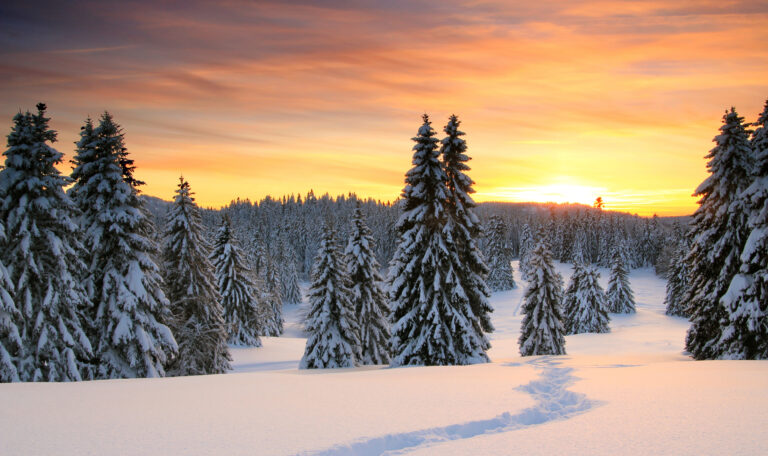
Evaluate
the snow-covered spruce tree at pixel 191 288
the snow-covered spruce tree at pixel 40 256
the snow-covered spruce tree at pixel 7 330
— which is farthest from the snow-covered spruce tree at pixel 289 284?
the snow-covered spruce tree at pixel 7 330

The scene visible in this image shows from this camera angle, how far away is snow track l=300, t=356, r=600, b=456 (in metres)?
5.29

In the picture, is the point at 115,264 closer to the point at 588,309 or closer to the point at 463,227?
the point at 463,227

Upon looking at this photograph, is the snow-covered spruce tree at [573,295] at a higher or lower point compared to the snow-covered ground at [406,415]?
lower

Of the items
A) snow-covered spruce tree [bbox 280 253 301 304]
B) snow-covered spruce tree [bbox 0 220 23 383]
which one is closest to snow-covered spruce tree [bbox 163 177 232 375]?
snow-covered spruce tree [bbox 0 220 23 383]

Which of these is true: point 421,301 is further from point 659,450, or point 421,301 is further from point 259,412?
point 659,450

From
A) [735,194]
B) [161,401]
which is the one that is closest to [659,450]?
[161,401]

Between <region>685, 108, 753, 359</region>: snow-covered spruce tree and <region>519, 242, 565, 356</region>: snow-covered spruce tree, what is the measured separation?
11928 millimetres

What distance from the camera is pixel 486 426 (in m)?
6.14

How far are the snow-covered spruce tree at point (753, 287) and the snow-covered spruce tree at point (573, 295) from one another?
34.4 m

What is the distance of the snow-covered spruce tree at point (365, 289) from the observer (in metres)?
29.4

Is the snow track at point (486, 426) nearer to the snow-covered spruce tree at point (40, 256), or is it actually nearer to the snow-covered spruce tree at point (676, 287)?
the snow-covered spruce tree at point (40, 256)

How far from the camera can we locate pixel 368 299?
1166 inches

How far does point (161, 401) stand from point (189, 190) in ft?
69.5

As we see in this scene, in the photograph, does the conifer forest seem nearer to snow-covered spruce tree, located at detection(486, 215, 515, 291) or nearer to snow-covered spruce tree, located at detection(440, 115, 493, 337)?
snow-covered spruce tree, located at detection(440, 115, 493, 337)
